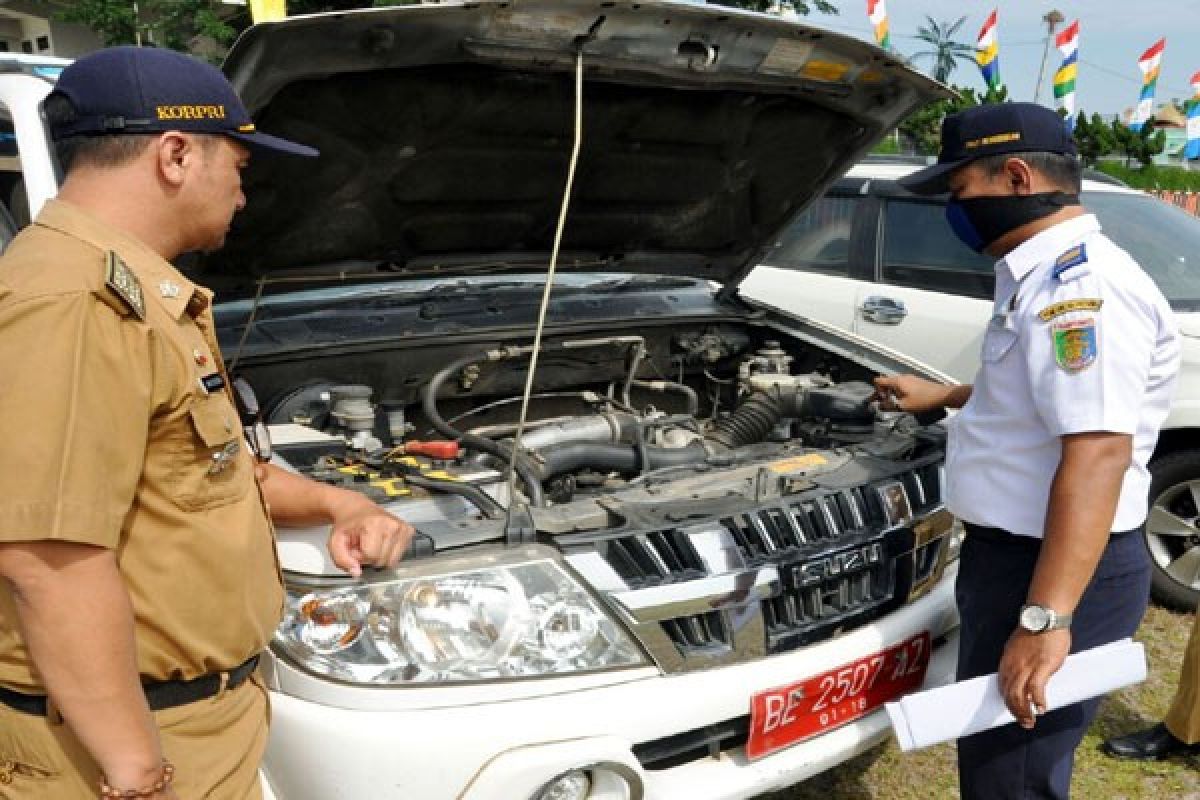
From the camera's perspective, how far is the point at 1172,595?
3.84 metres

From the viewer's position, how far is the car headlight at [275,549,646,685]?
1674mm

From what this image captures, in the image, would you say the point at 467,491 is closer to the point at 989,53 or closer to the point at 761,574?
the point at 761,574

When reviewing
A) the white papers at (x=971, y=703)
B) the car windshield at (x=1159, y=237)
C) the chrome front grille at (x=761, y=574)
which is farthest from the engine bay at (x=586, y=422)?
the car windshield at (x=1159, y=237)

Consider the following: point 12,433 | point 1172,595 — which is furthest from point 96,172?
point 1172,595

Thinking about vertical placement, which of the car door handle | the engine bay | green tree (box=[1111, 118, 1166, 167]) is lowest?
green tree (box=[1111, 118, 1166, 167])

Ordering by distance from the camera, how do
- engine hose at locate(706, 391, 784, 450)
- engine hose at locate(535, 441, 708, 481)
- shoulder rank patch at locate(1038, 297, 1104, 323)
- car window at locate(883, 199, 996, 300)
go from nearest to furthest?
shoulder rank patch at locate(1038, 297, 1104, 323) → engine hose at locate(535, 441, 708, 481) → engine hose at locate(706, 391, 784, 450) → car window at locate(883, 199, 996, 300)

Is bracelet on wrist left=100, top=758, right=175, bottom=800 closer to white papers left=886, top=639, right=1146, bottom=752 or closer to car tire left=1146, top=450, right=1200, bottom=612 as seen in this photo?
white papers left=886, top=639, right=1146, bottom=752

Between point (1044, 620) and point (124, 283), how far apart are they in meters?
1.60

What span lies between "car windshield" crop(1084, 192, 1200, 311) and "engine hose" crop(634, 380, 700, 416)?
2060mm

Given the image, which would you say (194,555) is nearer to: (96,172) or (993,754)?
(96,172)

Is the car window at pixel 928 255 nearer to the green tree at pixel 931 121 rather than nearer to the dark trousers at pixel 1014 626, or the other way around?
the dark trousers at pixel 1014 626

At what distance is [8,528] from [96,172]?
1.61 feet

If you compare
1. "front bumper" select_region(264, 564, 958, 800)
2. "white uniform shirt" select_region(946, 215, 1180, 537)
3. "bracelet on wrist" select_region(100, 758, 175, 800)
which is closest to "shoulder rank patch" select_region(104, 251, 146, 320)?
"bracelet on wrist" select_region(100, 758, 175, 800)

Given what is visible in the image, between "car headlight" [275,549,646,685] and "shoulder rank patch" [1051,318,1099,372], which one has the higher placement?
"shoulder rank patch" [1051,318,1099,372]
